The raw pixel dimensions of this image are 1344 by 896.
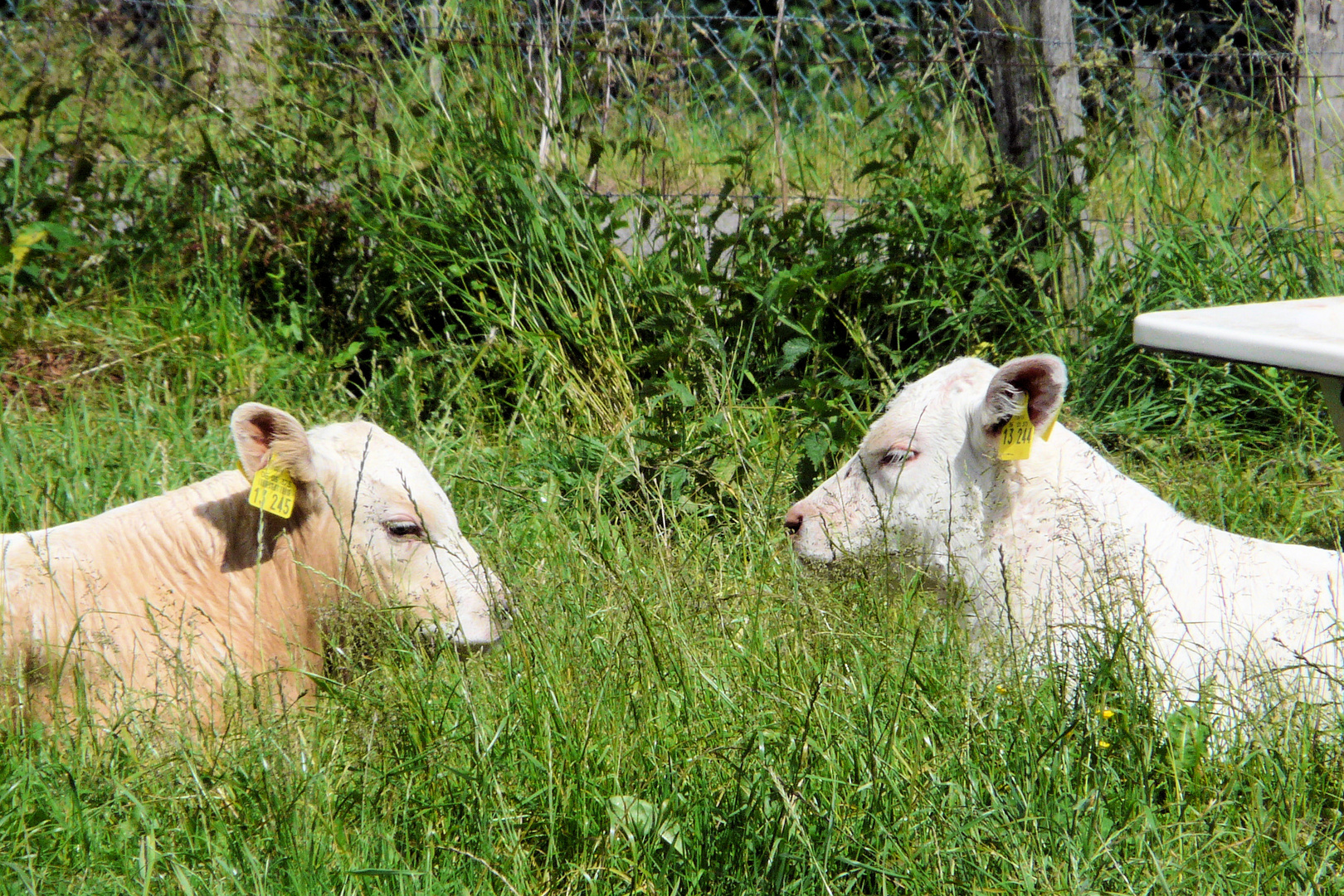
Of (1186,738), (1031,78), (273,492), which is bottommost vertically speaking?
(1186,738)

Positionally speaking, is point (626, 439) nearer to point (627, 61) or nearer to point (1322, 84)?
point (627, 61)

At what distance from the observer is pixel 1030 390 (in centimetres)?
288

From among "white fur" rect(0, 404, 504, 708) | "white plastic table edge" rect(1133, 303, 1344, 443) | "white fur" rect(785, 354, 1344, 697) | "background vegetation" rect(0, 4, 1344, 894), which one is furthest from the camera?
"white fur" rect(0, 404, 504, 708)

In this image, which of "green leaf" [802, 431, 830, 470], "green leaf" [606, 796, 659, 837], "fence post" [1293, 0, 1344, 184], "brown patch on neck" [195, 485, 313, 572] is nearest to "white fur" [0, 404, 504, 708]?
"brown patch on neck" [195, 485, 313, 572]

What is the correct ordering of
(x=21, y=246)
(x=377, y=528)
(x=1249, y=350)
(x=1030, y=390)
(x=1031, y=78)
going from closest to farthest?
(x=1249, y=350) < (x=1030, y=390) < (x=377, y=528) < (x=1031, y=78) < (x=21, y=246)

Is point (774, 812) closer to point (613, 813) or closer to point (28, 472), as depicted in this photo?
point (613, 813)

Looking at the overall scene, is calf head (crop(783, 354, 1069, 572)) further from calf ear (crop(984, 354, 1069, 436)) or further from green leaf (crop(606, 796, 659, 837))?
green leaf (crop(606, 796, 659, 837))

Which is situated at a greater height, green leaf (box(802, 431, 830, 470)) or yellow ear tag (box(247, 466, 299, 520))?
yellow ear tag (box(247, 466, 299, 520))

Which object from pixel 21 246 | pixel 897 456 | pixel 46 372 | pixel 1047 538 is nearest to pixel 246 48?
pixel 21 246

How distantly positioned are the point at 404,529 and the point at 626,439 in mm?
1023

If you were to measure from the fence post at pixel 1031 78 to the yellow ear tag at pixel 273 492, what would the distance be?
307cm

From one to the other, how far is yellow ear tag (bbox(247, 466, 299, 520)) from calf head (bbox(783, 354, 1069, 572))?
4.06 feet

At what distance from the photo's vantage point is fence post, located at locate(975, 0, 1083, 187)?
15.3 ft

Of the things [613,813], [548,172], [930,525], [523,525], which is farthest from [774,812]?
[548,172]
